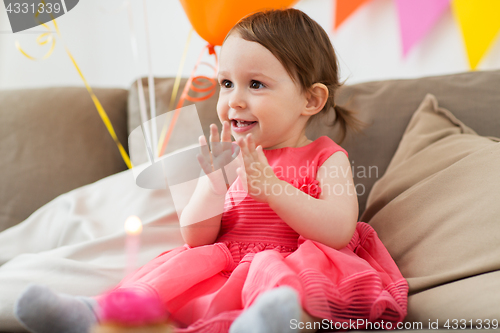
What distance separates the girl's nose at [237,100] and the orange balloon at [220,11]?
28 cm

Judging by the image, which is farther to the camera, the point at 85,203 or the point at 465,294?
the point at 85,203

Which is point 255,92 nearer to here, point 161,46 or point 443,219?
point 443,219

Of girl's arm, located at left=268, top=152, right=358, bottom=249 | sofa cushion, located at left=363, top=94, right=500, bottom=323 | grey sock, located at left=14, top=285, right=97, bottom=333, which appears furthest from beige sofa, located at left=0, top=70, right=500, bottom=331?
grey sock, located at left=14, top=285, right=97, bottom=333

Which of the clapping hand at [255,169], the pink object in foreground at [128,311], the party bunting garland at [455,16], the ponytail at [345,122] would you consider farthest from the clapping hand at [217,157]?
the party bunting garland at [455,16]

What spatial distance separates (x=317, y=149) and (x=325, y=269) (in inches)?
12.4

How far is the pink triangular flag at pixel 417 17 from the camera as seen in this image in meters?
1.52

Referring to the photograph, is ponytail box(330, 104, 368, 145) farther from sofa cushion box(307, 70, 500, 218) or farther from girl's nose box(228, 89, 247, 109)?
girl's nose box(228, 89, 247, 109)

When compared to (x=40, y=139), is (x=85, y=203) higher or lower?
lower

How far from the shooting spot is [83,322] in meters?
0.51

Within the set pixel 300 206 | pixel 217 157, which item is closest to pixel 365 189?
pixel 300 206

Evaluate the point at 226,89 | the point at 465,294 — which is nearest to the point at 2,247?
the point at 226,89

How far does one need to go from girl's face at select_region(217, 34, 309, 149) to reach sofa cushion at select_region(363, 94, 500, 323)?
317 mm

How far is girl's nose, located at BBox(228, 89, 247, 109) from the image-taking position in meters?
0.82

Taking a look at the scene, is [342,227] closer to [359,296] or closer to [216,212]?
[359,296]
